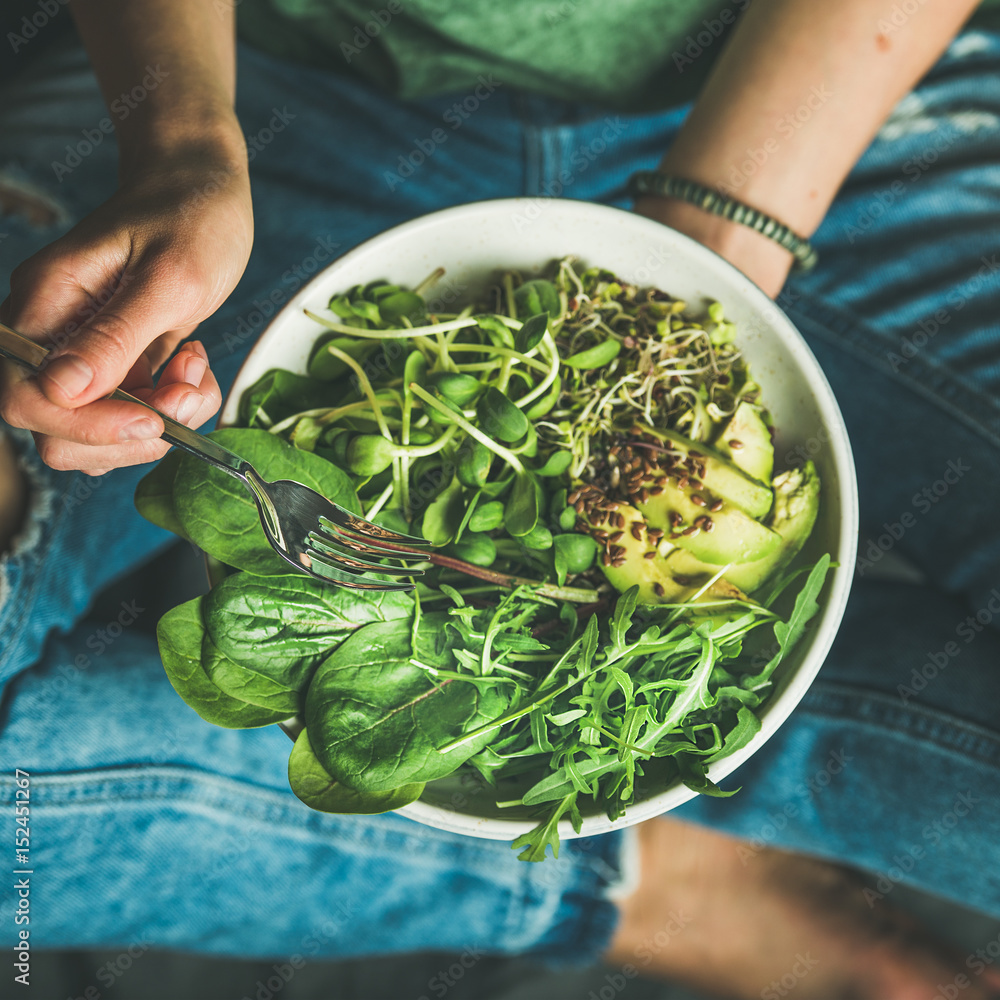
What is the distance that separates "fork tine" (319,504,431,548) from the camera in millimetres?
648

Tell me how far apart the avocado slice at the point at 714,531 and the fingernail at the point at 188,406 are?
415 mm

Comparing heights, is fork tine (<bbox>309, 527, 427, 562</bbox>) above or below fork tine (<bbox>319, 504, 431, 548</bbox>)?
below

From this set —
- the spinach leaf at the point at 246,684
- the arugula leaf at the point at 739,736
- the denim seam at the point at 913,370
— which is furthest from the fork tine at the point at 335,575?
the denim seam at the point at 913,370

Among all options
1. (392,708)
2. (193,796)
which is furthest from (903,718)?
(193,796)

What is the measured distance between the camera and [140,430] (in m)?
0.59

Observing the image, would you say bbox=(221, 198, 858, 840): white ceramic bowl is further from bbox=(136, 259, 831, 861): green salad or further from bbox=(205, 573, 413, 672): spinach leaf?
bbox=(205, 573, 413, 672): spinach leaf

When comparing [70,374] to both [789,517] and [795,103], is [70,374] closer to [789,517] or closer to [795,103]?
[789,517]

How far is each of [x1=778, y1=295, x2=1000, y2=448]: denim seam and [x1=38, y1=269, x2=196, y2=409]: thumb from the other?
786mm

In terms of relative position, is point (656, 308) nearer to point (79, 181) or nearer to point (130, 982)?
A: point (79, 181)

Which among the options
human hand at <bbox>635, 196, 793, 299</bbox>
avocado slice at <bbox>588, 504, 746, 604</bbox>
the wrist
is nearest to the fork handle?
the wrist

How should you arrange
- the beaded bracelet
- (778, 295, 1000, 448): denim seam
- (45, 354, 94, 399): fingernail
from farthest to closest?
(778, 295, 1000, 448): denim seam → the beaded bracelet → (45, 354, 94, 399): fingernail

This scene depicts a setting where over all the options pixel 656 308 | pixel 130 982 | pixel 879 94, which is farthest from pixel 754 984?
pixel 879 94

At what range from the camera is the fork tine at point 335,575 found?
0.64 metres

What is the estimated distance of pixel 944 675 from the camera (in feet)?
3.15
